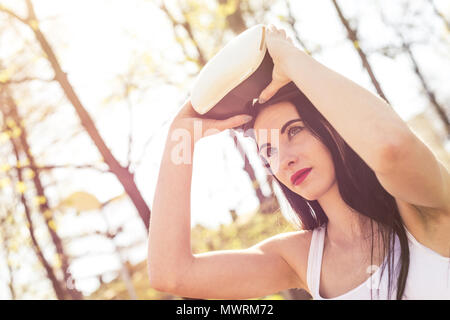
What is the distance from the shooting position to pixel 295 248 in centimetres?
187

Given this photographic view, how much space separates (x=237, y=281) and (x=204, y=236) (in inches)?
209

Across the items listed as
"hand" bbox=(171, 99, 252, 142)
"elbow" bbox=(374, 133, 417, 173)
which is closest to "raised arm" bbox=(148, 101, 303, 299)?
"hand" bbox=(171, 99, 252, 142)

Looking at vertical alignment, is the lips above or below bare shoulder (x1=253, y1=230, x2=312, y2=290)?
above

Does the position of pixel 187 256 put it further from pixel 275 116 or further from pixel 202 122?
pixel 275 116

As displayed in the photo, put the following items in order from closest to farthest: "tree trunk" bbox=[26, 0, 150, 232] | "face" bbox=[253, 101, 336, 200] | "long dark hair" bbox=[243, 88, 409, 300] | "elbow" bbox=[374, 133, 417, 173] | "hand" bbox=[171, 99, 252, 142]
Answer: "elbow" bbox=[374, 133, 417, 173] → "long dark hair" bbox=[243, 88, 409, 300] → "face" bbox=[253, 101, 336, 200] → "hand" bbox=[171, 99, 252, 142] → "tree trunk" bbox=[26, 0, 150, 232]

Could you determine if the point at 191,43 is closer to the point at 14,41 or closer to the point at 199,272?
the point at 14,41

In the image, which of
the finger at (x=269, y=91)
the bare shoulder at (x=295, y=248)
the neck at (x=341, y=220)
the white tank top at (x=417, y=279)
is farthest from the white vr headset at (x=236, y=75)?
the white tank top at (x=417, y=279)

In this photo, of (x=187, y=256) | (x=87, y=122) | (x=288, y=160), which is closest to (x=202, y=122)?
(x=288, y=160)

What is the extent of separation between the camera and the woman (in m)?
1.15

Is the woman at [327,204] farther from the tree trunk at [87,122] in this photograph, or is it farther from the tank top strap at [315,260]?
the tree trunk at [87,122]

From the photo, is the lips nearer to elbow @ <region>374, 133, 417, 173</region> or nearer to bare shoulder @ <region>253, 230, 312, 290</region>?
bare shoulder @ <region>253, 230, 312, 290</region>
